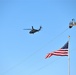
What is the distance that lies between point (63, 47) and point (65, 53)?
855 millimetres

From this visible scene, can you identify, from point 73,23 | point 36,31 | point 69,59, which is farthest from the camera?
point 36,31

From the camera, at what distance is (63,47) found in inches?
1181

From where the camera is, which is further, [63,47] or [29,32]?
[29,32]

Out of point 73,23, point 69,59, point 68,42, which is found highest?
point 73,23

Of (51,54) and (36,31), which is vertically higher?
(36,31)

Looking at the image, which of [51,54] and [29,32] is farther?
[29,32]

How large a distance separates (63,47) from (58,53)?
92cm

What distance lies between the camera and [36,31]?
46.0m

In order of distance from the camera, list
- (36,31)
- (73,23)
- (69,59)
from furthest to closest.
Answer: (36,31), (73,23), (69,59)

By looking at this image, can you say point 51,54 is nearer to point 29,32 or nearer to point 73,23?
point 73,23

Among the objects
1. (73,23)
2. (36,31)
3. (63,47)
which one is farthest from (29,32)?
(63,47)

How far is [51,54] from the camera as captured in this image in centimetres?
2969

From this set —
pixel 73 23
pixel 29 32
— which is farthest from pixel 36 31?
pixel 73 23

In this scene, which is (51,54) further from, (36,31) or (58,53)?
(36,31)
